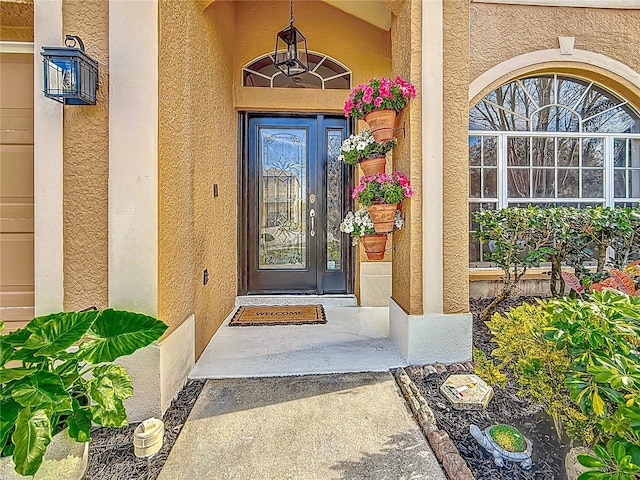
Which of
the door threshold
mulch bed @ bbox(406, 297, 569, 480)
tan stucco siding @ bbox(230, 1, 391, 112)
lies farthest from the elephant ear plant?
tan stucco siding @ bbox(230, 1, 391, 112)

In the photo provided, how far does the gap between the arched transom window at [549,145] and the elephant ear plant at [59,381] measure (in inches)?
165

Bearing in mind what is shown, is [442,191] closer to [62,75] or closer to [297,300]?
[297,300]

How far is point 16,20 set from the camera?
2.25 m

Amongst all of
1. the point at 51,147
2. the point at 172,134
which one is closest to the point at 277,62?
the point at 172,134

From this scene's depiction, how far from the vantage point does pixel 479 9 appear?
413cm

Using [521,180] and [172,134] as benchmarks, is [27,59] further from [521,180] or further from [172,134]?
[521,180]

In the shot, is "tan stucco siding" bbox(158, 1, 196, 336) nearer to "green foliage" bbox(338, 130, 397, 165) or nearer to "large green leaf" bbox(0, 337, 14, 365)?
"large green leaf" bbox(0, 337, 14, 365)

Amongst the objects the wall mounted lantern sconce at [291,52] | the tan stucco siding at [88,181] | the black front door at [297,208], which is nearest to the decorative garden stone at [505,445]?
the tan stucco siding at [88,181]

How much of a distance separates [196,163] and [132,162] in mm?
756

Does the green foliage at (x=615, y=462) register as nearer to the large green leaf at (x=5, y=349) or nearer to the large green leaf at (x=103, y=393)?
the large green leaf at (x=103, y=393)

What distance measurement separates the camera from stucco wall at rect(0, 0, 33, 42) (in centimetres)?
218

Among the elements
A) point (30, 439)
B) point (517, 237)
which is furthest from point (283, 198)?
point (30, 439)

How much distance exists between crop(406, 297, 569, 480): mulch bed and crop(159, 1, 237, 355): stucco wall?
186 cm

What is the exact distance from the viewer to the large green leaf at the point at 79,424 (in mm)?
1402
